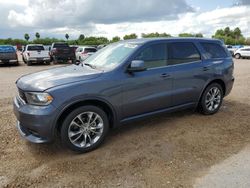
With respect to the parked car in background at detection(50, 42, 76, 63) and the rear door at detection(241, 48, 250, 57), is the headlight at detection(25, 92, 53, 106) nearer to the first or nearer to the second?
the parked car in background at detection(50, 42, 76, 63)

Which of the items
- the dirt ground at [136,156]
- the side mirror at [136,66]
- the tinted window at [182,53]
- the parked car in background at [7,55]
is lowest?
the dirt ground at [136,156]

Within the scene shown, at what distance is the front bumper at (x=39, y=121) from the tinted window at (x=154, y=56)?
176cm

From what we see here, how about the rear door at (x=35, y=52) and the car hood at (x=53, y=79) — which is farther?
the rear door at (x=35, y=52)

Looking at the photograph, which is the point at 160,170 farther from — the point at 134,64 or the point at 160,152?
the point at 134,64

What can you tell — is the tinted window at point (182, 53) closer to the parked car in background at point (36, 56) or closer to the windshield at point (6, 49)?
the parked car in background at point (36, 56)

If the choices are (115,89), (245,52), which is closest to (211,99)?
(115,89)

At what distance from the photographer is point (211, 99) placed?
556 cm

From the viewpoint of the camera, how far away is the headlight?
11.3ft

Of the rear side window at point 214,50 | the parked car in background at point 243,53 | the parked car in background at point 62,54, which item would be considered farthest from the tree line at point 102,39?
the rear side window at point 214,50

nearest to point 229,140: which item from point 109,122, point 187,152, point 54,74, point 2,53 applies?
point 187,152

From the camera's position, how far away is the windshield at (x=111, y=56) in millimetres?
4270

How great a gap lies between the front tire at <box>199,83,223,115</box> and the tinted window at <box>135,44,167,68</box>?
4.69ft

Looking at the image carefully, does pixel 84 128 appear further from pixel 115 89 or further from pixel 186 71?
pixel 186 71

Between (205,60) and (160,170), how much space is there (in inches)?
114
